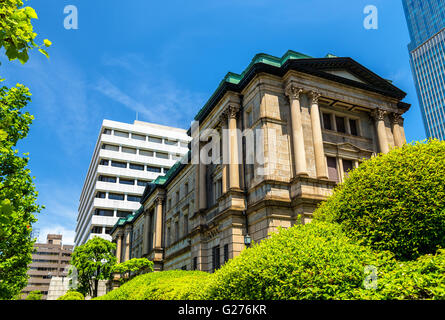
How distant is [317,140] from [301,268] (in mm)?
18383

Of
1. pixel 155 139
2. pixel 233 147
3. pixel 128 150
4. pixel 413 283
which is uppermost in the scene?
pixel 155 139

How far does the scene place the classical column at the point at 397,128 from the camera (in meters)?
29.7

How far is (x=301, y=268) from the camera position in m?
8.28

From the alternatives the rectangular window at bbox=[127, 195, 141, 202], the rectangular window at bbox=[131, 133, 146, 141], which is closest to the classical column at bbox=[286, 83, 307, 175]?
the rectangular window at bbox=[127, 195, 141, 202]

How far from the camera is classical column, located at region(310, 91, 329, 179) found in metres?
24.7

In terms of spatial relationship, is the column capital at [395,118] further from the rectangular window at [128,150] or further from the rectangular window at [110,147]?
the rectangular window at [110,147]

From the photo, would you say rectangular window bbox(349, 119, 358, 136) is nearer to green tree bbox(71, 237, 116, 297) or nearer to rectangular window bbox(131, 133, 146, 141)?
green tree bbox(71, 237, 116, 297)

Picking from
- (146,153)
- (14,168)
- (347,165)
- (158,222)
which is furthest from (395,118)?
(146,153)

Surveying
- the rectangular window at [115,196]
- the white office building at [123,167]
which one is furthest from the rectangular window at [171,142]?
the rectangular window at [115,196]

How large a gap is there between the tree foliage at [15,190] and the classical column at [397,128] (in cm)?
2763

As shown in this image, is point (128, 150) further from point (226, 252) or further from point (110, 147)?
point (226, 252)

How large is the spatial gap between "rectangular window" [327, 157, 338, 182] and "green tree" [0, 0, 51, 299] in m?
20.8

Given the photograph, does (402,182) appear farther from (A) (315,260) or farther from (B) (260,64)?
(B) (260,64)
